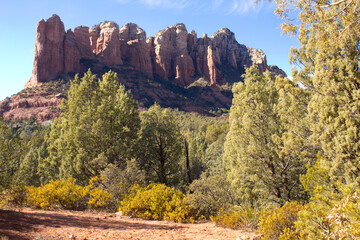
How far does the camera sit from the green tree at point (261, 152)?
10117mm

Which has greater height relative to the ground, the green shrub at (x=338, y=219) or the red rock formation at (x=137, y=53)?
the red rock formation at (x=137, y=53)

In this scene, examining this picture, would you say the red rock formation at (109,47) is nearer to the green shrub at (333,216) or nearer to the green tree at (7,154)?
the green tree at (7,154)

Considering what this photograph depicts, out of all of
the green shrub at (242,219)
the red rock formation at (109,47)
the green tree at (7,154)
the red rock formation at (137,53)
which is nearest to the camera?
the green shrub at (242,219)

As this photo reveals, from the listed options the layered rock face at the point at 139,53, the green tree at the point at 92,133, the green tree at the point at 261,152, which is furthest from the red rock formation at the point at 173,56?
the green tree at the point at 261,152

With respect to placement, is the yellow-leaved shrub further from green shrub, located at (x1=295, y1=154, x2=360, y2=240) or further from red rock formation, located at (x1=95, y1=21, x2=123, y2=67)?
red rock formation, located at (x1=95, y1=21, x2=123, y2=67)

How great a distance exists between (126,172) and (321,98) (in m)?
9.65

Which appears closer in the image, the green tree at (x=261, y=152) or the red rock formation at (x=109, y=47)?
the green tree at (x=261, y=152)

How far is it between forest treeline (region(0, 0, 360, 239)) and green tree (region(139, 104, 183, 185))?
3.6 inches

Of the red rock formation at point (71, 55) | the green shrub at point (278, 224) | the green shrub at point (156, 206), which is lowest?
the green shrub at point (156, 206)

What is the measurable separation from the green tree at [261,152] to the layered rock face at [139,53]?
100 m

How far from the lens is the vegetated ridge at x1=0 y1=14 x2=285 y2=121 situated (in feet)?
273

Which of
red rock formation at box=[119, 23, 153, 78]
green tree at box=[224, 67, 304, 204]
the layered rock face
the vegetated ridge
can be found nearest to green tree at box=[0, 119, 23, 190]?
green tree at box=[224, 67, 304, 204]

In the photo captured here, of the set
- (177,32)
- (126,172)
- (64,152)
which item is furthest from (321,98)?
(177,32)

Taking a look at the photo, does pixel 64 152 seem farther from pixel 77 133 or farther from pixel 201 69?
pixel 201 69
